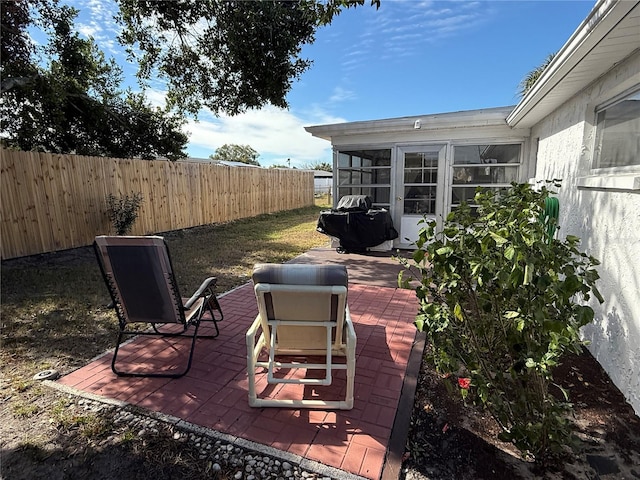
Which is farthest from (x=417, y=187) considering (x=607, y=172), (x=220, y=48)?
(x=220, y=48)

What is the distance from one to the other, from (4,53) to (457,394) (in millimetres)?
9420

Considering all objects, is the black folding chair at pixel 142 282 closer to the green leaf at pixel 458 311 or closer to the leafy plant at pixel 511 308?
the leafy plant at pixel 511 308

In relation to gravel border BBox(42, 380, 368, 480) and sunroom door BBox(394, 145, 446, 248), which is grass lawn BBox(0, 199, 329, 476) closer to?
gravel border BBox(42, 380, 368, 480)

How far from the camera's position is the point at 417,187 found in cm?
778

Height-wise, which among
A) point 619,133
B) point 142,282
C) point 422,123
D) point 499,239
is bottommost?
point 142,282

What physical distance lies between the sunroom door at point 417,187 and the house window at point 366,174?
32 cm

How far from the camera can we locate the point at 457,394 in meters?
2.64

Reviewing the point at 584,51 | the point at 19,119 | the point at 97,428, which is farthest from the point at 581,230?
the point at 19,119

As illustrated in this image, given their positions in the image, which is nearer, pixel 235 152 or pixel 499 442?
pixel 499 442

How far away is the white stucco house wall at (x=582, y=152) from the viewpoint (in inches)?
98.2

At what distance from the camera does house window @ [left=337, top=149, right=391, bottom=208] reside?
8.02 metres

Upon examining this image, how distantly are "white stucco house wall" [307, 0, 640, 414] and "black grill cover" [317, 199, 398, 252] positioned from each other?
0.88m

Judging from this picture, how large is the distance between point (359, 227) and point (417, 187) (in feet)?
5.79

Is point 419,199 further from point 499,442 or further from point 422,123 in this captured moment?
point 499,442
